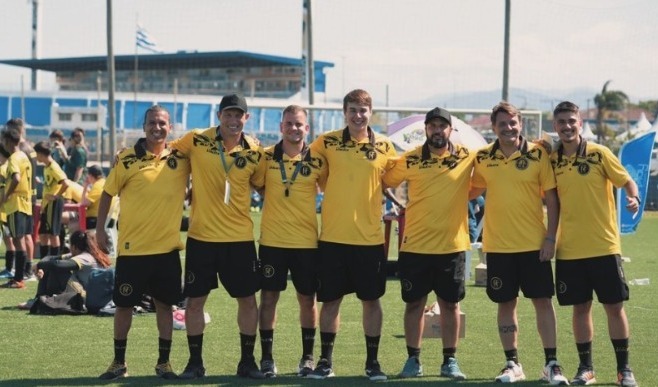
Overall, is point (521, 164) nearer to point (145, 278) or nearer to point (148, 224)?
point (148, 224)

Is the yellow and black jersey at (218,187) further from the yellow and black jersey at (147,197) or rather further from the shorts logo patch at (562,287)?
the shorts logo patch at (562,287)

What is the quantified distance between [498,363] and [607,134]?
6125 cm

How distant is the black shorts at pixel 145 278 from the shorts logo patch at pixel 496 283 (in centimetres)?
219

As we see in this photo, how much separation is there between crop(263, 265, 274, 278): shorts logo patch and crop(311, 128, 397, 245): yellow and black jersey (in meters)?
0.42

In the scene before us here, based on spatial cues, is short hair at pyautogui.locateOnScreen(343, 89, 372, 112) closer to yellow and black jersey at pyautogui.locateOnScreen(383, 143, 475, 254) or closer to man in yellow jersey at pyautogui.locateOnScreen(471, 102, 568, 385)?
yellow and black jersey at pyautogui.locateOnScreen(383, 143, 475, 254)

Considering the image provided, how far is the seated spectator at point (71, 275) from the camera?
1205cm

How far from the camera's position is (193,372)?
8.59m

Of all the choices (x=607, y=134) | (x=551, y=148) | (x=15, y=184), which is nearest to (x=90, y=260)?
(x=15, y=184)

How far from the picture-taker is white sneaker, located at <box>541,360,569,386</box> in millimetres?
8375

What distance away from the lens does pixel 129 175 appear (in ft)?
28.0

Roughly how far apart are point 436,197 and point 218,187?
1540mm

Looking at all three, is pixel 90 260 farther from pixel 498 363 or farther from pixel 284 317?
pixel 498 363

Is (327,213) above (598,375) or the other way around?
above

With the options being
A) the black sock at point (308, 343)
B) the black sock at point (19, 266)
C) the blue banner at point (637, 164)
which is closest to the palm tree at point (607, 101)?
the blue banner at point (637, 164)
